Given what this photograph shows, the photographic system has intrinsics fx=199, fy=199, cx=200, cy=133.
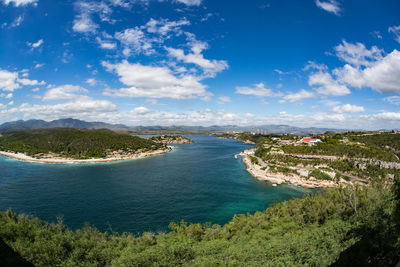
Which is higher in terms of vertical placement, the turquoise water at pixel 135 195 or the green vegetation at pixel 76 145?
the green vegetation at pixel 76 145

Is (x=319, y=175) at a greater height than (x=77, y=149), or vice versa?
(x=77, y=149)

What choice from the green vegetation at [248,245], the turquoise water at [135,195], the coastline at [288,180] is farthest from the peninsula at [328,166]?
the green vegetation at [248,245]

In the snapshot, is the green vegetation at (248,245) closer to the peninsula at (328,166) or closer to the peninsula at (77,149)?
the peninsula at (328,166)

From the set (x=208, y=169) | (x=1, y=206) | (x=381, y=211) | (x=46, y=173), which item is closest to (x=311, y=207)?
(x=381, y=211)

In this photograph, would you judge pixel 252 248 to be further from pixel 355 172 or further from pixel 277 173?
pixel 355 172

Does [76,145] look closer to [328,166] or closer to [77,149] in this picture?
[77,149]

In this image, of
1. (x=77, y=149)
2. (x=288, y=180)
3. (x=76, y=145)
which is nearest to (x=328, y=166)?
(x=288, y=180)
